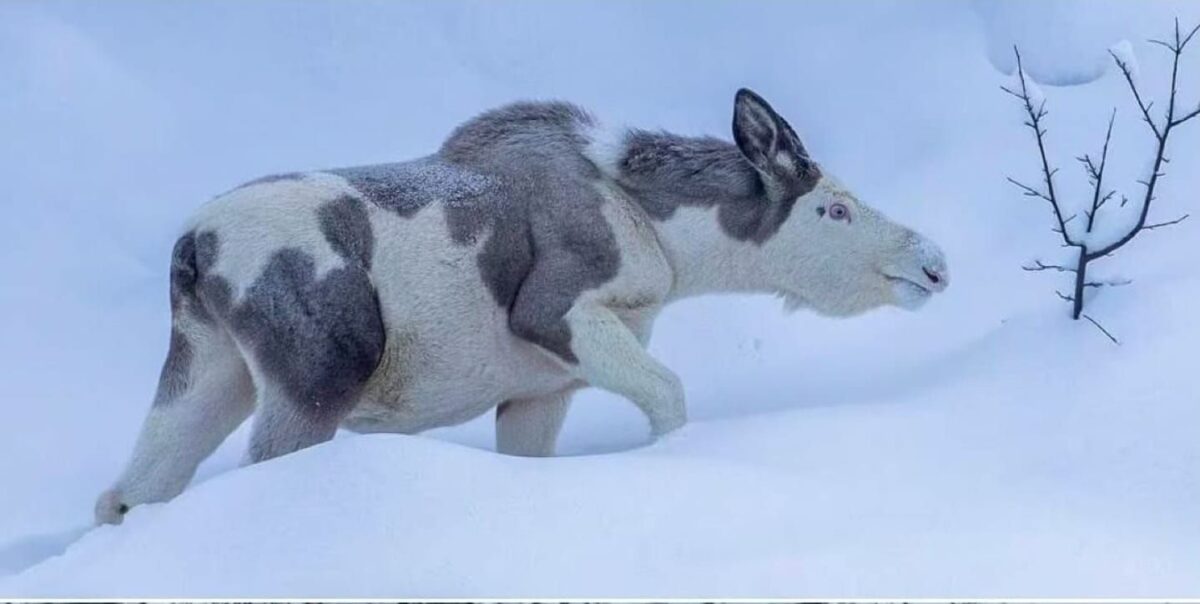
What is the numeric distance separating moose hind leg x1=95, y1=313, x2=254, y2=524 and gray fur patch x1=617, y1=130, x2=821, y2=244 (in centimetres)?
140

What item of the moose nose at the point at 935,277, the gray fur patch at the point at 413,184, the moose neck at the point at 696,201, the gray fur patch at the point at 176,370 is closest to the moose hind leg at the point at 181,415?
the gray fur patch at the point at 176,370

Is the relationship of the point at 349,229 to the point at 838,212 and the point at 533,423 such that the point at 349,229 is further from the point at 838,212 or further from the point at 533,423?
the point at 838,212

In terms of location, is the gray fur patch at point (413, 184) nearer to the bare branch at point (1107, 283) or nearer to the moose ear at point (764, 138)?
the moose ear at point (764, 138)

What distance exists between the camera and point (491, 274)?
5.87 metres


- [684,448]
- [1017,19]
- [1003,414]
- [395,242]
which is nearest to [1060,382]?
[1003,414]

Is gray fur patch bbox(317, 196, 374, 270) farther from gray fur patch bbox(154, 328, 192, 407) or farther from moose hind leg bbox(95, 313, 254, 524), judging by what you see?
gray fur patch bbox(154, 328, 192, 407)

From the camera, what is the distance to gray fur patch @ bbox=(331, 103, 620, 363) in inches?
230

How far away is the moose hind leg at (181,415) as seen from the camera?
225 inches

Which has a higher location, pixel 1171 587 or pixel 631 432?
pixel 1171 587

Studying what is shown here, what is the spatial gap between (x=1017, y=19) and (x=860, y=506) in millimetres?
4145

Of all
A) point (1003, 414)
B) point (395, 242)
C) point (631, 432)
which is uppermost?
point (395, 242)

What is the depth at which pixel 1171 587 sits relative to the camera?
423 cm

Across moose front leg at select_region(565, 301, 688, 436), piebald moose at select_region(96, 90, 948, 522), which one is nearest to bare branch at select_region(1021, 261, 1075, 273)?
piebald moose at select_region(96, 90, 948, 522)

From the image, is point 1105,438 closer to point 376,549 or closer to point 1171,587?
point 1171,587
